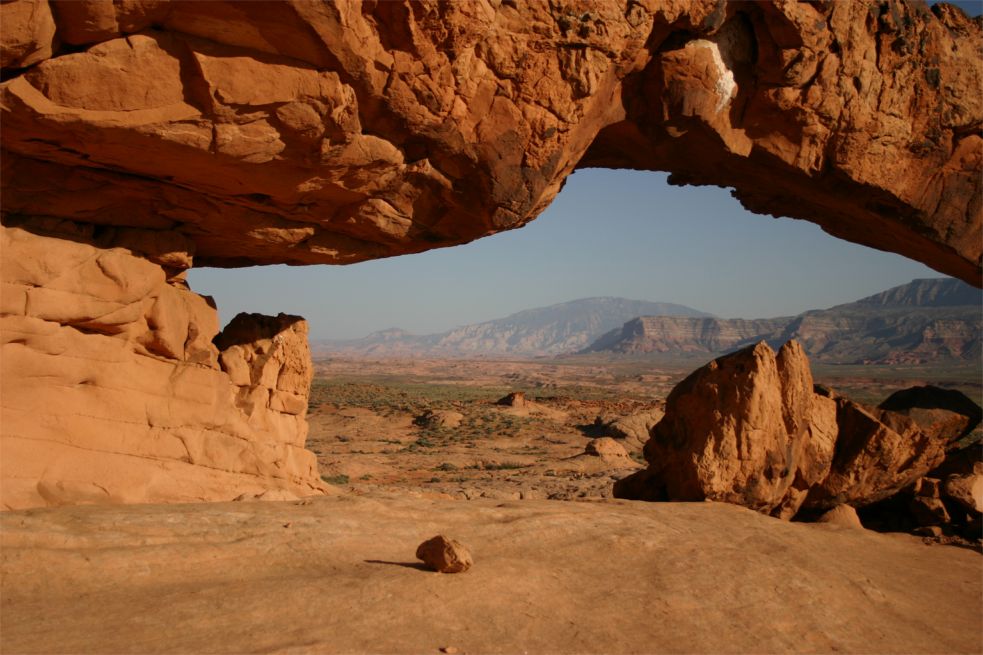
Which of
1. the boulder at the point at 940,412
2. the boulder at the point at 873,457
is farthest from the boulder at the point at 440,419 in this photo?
the boulder at the point at 940,412

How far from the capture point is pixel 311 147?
9039 millimetres

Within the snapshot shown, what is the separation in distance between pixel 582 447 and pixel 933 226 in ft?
60.2

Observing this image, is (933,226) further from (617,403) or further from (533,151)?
(617,403)

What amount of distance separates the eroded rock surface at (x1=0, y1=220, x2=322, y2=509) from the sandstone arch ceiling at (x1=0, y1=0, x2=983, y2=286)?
77 cm

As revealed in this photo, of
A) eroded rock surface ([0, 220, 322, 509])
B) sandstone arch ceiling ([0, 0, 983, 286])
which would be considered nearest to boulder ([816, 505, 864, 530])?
sandstone arch ceiling ([0, 0, 983, 286])

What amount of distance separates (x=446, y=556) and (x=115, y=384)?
5.05 m

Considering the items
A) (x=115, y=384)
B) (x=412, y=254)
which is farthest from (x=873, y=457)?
(x=115, y=384)

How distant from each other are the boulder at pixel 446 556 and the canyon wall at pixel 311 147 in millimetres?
3992

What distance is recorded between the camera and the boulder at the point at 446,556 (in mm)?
6996

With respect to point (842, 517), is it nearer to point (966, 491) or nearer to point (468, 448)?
point (966, 491)

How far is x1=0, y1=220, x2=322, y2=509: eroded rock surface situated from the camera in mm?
8008

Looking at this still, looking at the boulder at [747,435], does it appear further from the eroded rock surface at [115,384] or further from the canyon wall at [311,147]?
the eroded rock surface at [115,384]

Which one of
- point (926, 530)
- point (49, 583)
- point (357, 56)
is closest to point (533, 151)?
point (357, 56)

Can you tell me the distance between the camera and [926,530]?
12.5 m
